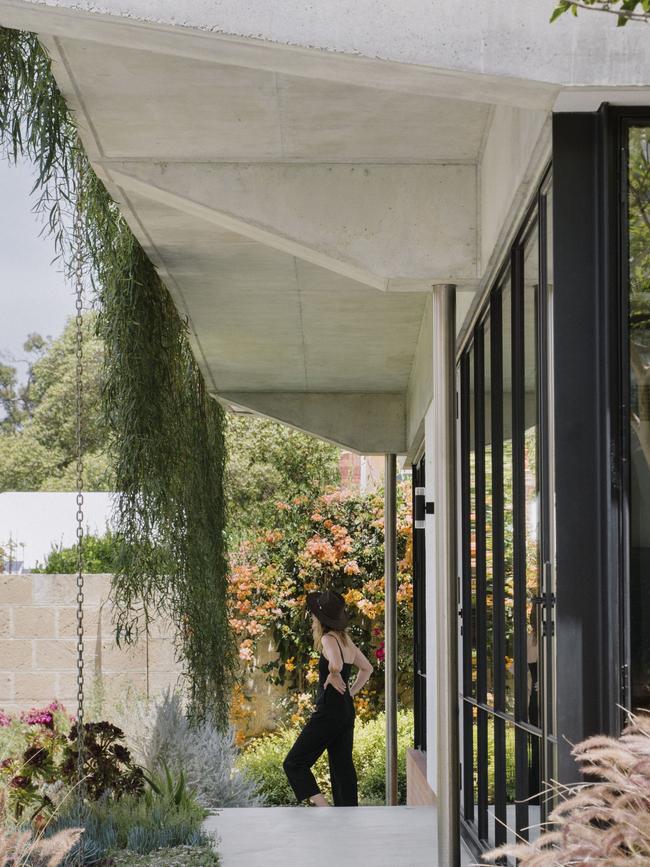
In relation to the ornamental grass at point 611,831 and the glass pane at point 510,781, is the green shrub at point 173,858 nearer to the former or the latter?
the glass pane at point 510,781

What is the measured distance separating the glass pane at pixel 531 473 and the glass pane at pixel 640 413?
70 centimetres

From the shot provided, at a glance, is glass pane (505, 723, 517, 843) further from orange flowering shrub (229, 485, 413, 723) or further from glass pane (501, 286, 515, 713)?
orange flowering shrub (229, 485, 413, 723)

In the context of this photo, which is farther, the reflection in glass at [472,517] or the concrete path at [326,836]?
the reflection in glass at [472,517]

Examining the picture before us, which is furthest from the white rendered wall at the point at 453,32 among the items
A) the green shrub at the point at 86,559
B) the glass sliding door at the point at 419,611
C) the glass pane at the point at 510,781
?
the green shrub at the point at 86,559

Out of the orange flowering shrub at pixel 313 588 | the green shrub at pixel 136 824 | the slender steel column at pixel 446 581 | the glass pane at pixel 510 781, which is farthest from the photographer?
the orange flowering shrub at pixel 313 588

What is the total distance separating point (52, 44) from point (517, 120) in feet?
4.80

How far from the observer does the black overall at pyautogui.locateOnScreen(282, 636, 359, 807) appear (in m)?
7.06

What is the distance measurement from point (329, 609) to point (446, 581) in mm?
3105

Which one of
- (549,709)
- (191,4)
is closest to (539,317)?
(549,709)

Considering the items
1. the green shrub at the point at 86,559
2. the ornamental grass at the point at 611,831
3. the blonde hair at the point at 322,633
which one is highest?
the green shrub at the point at 86,559

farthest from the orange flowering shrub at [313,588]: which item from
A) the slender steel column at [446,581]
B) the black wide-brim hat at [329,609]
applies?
the slender steel column at [446,581]

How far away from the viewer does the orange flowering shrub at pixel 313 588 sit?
11.5 metres

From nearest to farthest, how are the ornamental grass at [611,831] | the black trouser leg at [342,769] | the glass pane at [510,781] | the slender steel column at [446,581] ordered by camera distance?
1. the ornamental grass at [611,831]
2. the glass pane at [510,781]
3. the slender steel column at [446,581]
4. the black trouser leg at [342,769]

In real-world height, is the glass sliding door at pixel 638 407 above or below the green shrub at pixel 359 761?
above
